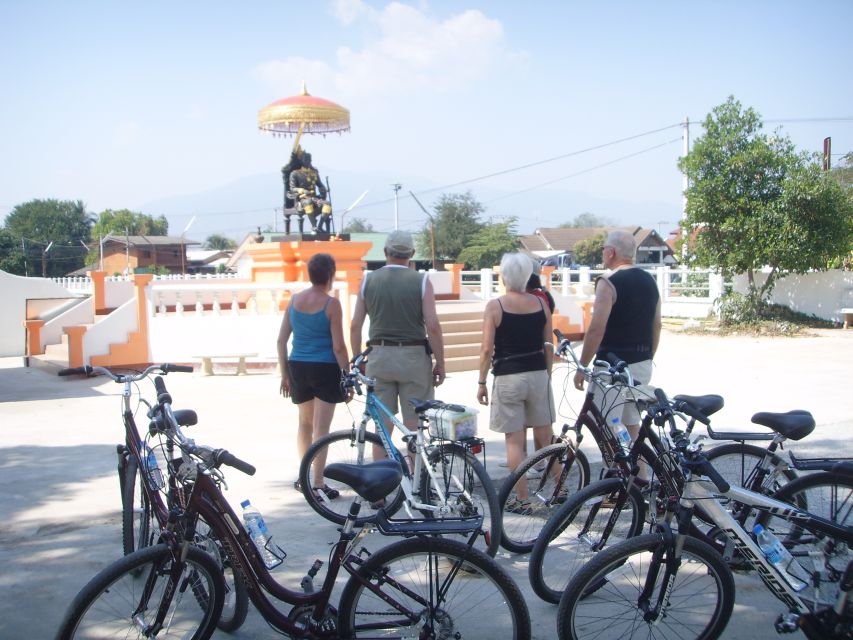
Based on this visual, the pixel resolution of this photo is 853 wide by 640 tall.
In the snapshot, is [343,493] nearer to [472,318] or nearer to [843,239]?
[472,318]

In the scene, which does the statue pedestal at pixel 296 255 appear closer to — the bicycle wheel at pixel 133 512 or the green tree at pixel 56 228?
the bicycle wheel at pixel 133 512

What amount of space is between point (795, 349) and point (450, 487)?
11.6 metres

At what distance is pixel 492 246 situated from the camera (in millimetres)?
55594

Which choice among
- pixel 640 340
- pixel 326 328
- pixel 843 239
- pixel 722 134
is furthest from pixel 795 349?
pixel 326 328

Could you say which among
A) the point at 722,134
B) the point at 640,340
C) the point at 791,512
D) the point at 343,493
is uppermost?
Result: the point at 722,134

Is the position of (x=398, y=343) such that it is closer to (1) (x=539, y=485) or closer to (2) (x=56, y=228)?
(1) (x=539, y=485)

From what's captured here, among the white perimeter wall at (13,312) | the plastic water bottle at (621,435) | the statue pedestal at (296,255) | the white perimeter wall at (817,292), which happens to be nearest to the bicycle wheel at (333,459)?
the plastic water bottle at (621,435)

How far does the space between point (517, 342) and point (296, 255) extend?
11593 millimetres

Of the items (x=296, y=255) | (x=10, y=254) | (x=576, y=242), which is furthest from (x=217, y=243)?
(x=296, y=255)

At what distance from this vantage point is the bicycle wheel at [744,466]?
13.2 ft

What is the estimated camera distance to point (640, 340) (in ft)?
16.6

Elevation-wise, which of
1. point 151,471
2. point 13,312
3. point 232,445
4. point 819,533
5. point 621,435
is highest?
point 13,312

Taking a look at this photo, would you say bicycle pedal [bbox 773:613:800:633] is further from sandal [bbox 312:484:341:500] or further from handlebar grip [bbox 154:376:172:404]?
sandal [bbox 312:484:341:500]

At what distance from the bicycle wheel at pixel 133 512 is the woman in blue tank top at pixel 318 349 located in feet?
4.57
